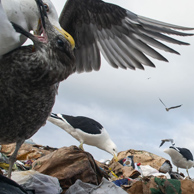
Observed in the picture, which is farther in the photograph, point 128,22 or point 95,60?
point 95,60

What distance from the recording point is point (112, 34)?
3500mm

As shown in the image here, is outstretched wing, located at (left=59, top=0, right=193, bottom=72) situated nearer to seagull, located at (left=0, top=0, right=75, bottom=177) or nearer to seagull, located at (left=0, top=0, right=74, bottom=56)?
seagull, located at (left=0, top=0, right=74, bottom=56)

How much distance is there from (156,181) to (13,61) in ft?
4.88

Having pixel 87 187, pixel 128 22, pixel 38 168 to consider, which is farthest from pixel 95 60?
pixel 87 187

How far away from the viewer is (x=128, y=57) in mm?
3354

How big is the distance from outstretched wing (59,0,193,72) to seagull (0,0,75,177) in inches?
57.1

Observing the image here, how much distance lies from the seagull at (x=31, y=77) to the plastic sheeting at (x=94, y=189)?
0.58 metres

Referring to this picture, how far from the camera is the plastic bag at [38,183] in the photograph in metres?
2.02

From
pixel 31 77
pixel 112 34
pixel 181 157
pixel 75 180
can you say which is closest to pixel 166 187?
pixel 75 180

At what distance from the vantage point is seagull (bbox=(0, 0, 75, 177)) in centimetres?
A: 182

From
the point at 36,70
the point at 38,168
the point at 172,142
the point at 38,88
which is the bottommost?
the point at 172,142

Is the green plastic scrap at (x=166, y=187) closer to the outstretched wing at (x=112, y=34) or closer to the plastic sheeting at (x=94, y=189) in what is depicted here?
the plastic sheeting at (x=94, y=189)

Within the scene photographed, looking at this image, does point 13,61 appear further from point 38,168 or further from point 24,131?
point 38,168

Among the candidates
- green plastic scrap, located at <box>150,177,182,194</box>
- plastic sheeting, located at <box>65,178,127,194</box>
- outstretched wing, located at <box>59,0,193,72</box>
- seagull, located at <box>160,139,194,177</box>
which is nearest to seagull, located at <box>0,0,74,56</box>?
outstretched wing, located at <box>59,0,193,72</box>
